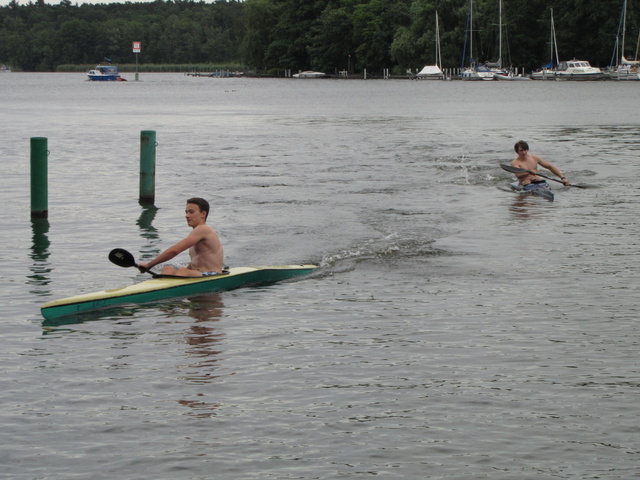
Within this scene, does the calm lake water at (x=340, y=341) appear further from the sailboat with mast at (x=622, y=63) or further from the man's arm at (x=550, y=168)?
the sailboat with mast at (x=622, y=63)

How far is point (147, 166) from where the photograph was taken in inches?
791

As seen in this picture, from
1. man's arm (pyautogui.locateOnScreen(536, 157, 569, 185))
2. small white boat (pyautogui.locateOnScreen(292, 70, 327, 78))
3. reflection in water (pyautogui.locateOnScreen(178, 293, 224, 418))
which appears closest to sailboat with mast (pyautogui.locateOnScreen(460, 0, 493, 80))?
small white boat (pyautogui.locateOnScreen(292, 70, 327, 78))

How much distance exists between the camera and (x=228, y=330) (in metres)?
10.8

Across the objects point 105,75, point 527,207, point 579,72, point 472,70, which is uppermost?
point 105,75

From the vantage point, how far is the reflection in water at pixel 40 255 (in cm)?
1355

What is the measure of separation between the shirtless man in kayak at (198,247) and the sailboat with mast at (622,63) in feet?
352

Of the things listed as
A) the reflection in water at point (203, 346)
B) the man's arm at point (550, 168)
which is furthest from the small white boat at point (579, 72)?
the reflection in water at point (203, 346)

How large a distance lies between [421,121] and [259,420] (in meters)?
45.5

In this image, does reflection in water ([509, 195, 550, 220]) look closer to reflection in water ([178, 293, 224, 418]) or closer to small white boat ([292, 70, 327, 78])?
reflection in water ([178, 293, 224, 418])

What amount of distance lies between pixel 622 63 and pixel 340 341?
114084mm

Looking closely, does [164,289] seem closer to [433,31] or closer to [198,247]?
[198,247]

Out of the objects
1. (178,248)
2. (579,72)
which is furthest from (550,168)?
(579,72)

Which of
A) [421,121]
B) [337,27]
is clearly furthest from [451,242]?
[337,27]

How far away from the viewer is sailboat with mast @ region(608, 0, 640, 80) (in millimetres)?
114250
